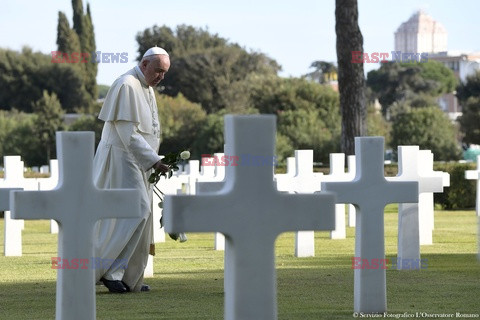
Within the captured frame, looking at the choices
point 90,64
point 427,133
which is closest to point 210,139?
point 427,133

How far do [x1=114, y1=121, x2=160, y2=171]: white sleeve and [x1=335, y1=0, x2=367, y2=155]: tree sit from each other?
13.0 metres

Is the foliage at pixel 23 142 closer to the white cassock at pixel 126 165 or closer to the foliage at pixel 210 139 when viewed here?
the foliage at pixel 210 139

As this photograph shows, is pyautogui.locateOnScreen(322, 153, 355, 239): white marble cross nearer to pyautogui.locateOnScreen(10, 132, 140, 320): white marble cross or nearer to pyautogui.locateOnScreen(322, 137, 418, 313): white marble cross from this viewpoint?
pyautogui.locateOnScreen(322, 137, 418, 313): white marble cross

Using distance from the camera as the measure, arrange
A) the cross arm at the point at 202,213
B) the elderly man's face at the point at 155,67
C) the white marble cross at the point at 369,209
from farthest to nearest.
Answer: the elderly man's face at the point at 155,67 < the white marble cross at the point at 369,209 < the cross arm at the point at 202,213

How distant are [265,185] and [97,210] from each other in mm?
1125

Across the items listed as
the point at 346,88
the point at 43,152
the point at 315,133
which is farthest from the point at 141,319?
the point at 43,152

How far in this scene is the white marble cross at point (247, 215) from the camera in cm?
617

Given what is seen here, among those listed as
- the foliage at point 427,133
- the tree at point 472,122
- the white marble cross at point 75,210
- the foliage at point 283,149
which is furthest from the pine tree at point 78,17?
the white marble cross at point 75,210

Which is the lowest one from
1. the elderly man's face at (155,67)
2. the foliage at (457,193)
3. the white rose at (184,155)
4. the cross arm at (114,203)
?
the foliage at (457,193)

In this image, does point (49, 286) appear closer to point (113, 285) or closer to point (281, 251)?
point (113, 285)

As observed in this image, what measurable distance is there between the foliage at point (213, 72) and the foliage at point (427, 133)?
64.8 ft

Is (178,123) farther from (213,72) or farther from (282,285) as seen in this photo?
(282,285)

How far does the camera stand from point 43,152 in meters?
68.1

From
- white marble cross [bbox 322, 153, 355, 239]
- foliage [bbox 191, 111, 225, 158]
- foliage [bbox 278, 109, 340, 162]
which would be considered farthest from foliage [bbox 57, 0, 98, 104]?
white marble cross [bbox 322, 153, 355, 239]
